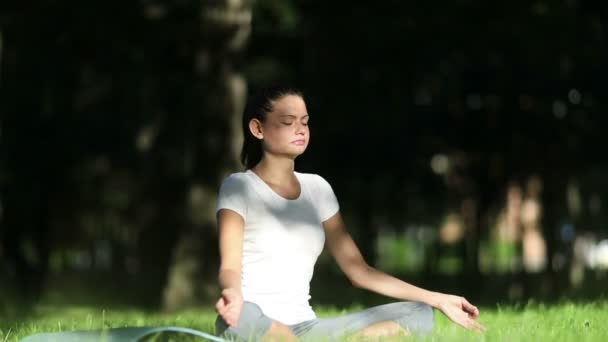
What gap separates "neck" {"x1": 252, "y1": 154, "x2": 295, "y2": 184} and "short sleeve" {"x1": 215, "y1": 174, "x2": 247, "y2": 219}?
0.56ft

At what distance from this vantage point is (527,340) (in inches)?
243

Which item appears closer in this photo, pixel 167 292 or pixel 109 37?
pixel 167 292

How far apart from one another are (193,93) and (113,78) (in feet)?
11.9

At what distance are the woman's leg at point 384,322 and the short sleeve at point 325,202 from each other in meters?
0.51

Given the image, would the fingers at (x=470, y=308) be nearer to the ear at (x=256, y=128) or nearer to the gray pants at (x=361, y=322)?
the gray pants at (x=361, y=322)

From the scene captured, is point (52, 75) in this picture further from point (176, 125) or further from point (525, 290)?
point (525, 290)

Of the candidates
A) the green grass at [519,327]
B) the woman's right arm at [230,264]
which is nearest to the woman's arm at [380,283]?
the green grass at [519,327]

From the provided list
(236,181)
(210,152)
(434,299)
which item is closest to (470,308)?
(434,299)

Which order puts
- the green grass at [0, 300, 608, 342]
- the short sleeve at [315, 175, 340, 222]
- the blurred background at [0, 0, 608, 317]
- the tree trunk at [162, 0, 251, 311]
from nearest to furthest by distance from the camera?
the short sleeve at [315, 175, 340, 222] < the green grass at [0, 300, 608, 342] < the tree trunk at [162, 0, 251, 311] < the blurred background at [0, 0, 608, 317]

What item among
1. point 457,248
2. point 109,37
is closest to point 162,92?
point 109,37

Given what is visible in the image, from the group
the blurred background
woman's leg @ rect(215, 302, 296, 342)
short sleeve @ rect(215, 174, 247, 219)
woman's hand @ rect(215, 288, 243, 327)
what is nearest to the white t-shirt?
short sleeve @ rect(215, 174, 247, 219)

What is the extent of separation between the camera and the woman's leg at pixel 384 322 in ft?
20.1

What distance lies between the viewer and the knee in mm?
6164

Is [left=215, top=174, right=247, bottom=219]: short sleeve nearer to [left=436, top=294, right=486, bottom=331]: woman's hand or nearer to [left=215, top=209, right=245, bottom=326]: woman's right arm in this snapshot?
[left=215, top=209, right=245, bottom=326]: woman's right arm
